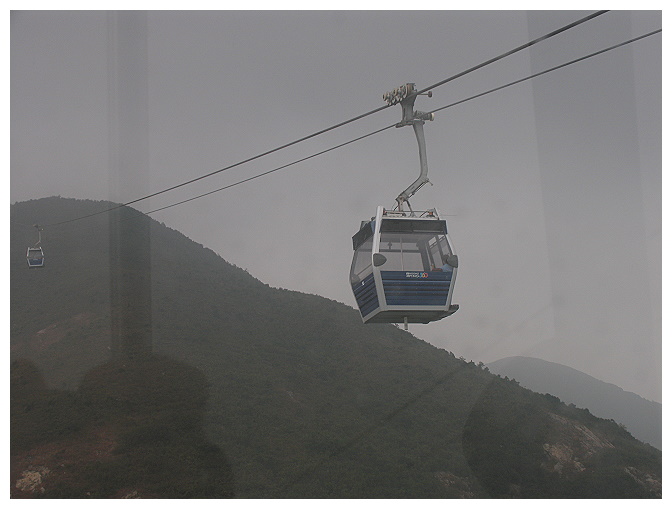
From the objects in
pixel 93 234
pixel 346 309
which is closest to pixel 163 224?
pixel 93 234

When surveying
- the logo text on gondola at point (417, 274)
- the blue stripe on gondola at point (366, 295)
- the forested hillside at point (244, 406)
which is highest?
the logo text on gondola at point (417, 274)

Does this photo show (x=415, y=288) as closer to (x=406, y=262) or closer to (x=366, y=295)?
(x=406, y=262)

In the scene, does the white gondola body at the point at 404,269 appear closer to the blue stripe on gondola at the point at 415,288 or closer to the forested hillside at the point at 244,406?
the blue stripe on gondola at the point at 415,288

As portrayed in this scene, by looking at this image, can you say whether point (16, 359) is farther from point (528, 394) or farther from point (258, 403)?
point (528, 394)

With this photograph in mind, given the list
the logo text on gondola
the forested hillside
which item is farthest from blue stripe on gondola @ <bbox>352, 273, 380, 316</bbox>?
the forested hillside

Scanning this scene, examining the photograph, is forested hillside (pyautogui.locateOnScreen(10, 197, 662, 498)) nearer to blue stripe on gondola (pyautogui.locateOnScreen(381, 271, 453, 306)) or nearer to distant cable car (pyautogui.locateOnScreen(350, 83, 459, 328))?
distant cable car (pyautogui.locateOnScreen(350, 83, 459, 328))

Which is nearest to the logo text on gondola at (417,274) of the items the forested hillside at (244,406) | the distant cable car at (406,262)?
the distant cable car at (406,262)

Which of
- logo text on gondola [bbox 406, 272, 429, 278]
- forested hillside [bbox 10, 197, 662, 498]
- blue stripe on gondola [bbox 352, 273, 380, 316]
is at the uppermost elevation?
logo text on gondola [bbox 406, 272, 429, 278]
